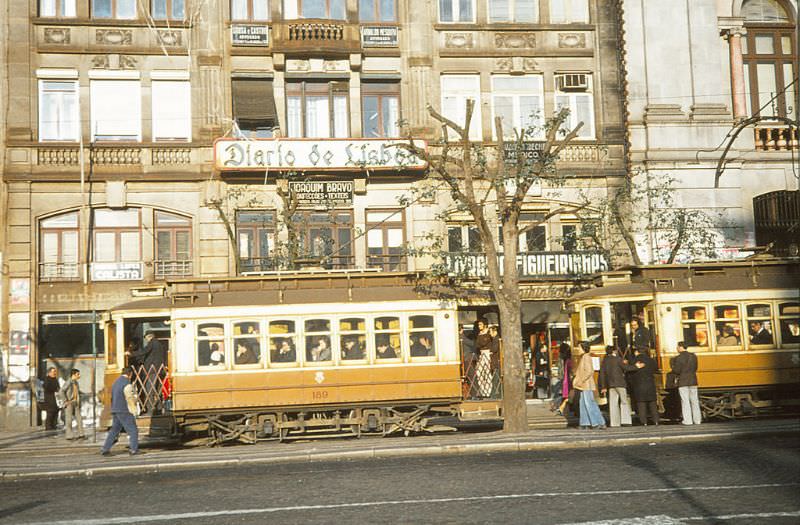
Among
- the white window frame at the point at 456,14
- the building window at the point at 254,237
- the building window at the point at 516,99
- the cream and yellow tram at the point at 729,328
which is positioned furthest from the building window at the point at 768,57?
the building window at the point at 254,237

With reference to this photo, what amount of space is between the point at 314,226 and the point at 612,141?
9.76 m

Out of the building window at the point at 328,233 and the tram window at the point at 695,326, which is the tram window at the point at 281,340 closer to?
the tram window at the point at 695,326

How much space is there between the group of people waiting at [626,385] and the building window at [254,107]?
13.4 metres

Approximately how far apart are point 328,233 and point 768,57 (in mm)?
15299

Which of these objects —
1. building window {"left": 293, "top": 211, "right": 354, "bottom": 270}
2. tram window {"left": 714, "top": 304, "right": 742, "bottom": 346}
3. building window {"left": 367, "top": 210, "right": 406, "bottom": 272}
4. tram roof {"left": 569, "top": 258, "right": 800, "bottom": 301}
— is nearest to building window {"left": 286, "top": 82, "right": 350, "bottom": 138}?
building window {"left": 293, "top": 211, "right": 354, "bottom": 270}

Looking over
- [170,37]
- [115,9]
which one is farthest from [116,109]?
[115,9]

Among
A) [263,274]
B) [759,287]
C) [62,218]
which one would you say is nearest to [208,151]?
[62,218]

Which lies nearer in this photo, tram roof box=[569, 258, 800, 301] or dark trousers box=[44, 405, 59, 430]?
tram roof box=[569, 258, 800, 301]

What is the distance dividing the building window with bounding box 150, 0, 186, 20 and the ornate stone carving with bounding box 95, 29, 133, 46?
103 cm

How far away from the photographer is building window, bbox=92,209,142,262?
98.2ft

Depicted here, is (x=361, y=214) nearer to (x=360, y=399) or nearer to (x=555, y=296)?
(x=555, y=296)

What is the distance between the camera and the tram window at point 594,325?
907 inches

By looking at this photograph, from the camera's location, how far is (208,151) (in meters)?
30.4

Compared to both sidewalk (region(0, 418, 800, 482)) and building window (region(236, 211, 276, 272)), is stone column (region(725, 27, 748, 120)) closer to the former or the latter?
sidewalk (region(0, 418, 800, 482))
